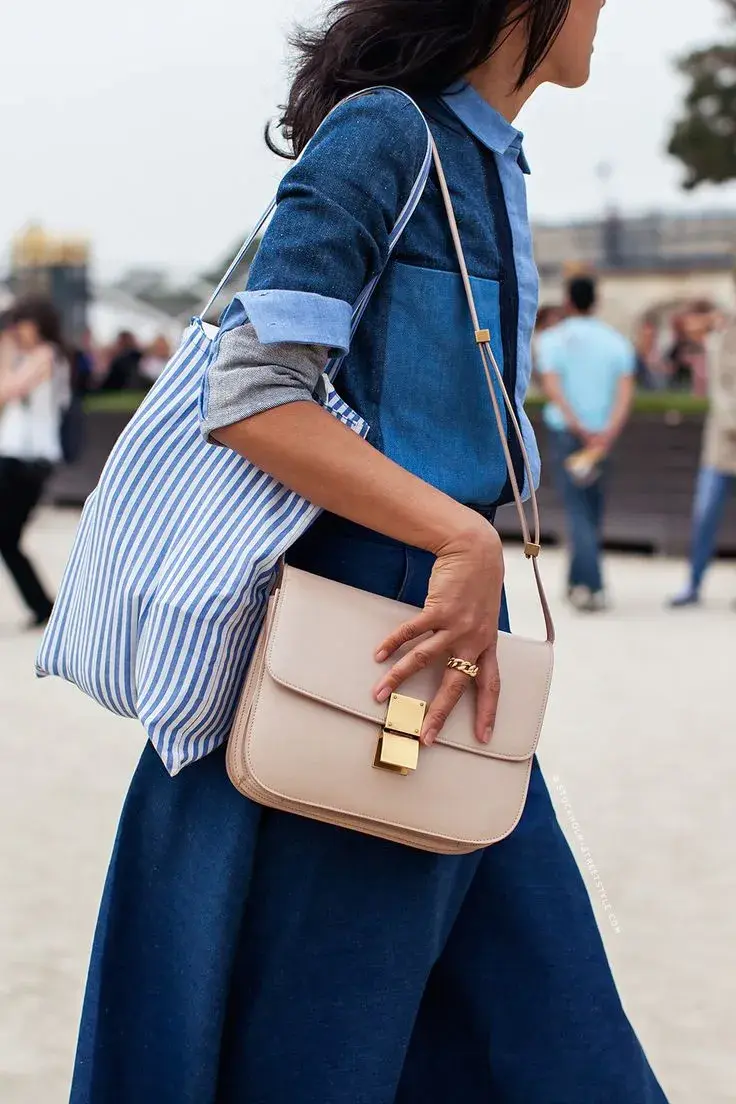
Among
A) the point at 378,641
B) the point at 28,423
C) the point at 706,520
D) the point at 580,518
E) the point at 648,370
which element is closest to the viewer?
the point at 378,641

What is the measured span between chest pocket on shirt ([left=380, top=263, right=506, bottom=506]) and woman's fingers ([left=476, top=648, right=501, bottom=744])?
0.54 ft

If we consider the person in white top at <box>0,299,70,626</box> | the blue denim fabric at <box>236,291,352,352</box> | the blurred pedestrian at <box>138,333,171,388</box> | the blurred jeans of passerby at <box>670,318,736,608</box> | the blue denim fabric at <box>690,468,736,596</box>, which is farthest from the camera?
the blurred pedestrian at <box>138,333,171,388</box>

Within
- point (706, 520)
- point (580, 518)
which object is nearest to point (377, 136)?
point (580, 518)

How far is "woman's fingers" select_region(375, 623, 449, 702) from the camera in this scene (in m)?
1.52

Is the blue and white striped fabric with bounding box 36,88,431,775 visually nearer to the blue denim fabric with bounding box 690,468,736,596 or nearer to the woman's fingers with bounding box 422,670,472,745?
the woman's fingers with bounding box 422,670,472,745

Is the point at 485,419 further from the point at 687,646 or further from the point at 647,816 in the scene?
the point at 687,646

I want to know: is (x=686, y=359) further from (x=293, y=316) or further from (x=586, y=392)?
(x=293, y=316)

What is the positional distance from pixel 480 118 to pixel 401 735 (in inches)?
24.5

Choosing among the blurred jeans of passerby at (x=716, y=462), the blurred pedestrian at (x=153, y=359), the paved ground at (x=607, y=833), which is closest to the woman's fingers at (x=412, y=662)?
the paved ground at (x=607, y=833)

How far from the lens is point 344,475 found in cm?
148

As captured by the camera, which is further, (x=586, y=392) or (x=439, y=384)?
(x=586, y=392)

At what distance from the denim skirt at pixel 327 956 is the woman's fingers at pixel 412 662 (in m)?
0.11

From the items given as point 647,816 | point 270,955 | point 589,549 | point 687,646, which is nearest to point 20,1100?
point 270,955

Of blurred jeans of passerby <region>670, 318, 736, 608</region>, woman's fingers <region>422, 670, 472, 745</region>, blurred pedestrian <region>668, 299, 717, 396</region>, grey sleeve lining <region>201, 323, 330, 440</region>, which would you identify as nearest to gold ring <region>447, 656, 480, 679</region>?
woman's fingers <region>422, 670, 472, 745</region>
